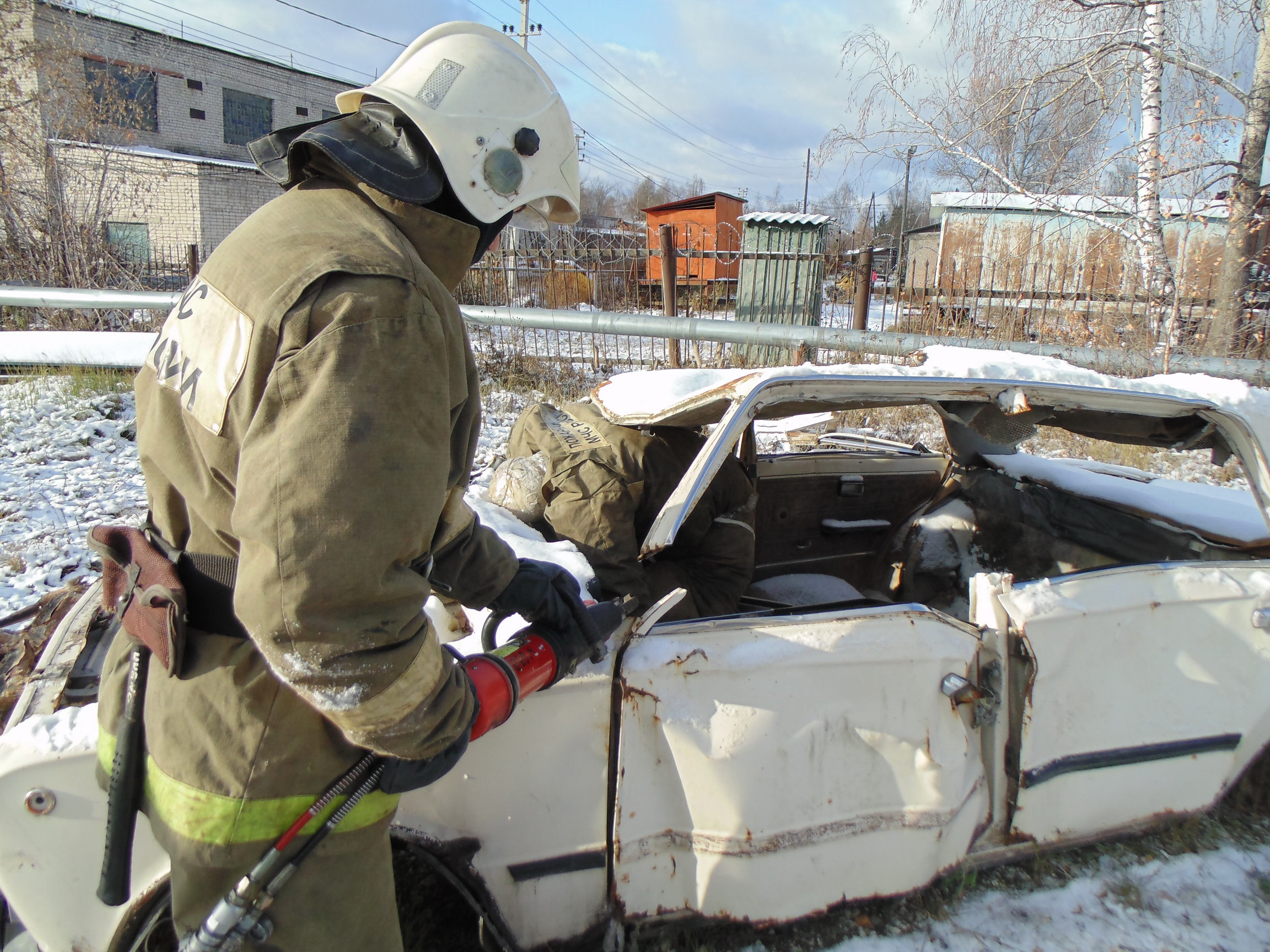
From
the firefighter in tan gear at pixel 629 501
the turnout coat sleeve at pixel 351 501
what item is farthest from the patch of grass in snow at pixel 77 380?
the turnout coat sleeve at pixel 351 501

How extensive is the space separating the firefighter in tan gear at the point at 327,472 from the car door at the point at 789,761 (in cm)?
54

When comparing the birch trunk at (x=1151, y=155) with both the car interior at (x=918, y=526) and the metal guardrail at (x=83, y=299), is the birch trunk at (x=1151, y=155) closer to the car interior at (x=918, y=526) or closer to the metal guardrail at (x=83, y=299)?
the car interior at (x=918, y=526)

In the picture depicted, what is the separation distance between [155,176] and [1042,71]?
20822 mm

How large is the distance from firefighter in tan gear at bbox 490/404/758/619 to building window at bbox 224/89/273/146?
106ft

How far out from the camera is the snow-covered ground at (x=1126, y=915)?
1.88 m

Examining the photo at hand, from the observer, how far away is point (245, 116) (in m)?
29.4

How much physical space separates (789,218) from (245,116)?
29.1 meters

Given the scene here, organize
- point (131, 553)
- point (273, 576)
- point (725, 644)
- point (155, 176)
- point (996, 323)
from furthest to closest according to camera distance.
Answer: point (155, 176) < point (996, 323) < point (725, 644) < point (131, 553) < point (273, 576)

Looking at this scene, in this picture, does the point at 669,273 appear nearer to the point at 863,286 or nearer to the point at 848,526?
the point at 863,286

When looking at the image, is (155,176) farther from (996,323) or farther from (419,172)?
(419,172)

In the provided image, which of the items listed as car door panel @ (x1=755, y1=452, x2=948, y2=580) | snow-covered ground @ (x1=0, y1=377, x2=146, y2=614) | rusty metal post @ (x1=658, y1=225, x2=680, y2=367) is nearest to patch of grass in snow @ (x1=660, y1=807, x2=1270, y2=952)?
car door panel @ (x1=755, y1=452, x2=948, y2=580)

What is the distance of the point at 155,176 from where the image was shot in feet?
62.4

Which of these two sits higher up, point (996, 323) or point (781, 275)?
point (781, 275)

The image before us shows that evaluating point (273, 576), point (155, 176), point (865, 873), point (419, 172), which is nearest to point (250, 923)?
point (273, 576)
